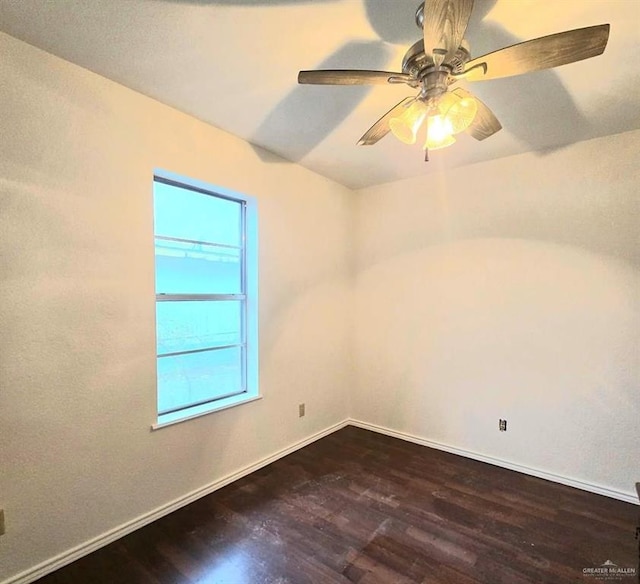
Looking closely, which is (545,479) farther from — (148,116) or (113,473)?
(148,116)

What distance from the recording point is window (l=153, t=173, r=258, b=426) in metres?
2.33

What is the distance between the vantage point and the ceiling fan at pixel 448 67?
108 centimetres

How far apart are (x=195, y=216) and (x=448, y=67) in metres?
1.90

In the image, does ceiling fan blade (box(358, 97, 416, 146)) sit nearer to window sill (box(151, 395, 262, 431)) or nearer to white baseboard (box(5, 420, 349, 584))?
window sill (box(151, 395, 262, 431))

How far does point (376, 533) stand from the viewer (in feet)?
6.56

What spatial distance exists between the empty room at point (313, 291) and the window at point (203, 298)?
21mm

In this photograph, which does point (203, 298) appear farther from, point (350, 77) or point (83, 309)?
point (350, 77)

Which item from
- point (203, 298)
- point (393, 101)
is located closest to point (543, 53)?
point (393, 101)

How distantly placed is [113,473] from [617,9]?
331 cm

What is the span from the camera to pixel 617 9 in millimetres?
1390

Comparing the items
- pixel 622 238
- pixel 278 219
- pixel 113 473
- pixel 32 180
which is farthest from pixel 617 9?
pixel 113 473

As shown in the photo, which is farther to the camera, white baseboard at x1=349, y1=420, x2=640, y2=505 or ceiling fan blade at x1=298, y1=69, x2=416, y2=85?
white baseboard at x1=349, y1=420, x2=640, y2=505

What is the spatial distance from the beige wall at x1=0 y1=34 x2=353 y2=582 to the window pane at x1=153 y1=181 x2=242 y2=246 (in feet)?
0.69

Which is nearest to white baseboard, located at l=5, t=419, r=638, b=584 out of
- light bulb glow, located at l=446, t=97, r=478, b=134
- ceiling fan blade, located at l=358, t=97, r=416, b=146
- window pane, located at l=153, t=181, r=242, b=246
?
window pane, located at l=153, t=181, r=242, b=246
